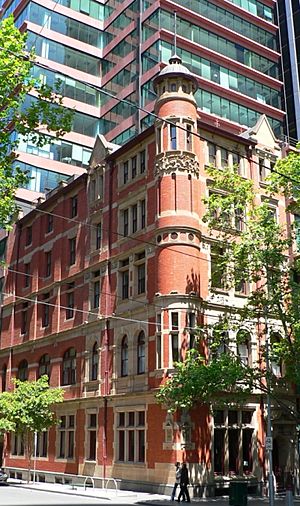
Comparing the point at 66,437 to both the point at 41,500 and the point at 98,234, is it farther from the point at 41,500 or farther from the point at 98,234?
the point at 98,234

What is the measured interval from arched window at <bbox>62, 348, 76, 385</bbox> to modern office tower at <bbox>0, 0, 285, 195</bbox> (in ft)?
71.7

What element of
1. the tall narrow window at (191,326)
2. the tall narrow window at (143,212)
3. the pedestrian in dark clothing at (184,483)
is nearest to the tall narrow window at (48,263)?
the tall narrow window at (143,212)

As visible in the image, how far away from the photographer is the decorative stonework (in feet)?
109

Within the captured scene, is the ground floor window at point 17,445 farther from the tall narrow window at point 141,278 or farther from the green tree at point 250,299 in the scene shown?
the green tree at point 250,299

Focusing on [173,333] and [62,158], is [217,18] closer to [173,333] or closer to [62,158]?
[62,158]

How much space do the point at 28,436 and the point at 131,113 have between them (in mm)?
34680

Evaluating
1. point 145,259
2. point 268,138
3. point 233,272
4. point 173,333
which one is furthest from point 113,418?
point 268,138

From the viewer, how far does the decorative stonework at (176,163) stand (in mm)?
33312

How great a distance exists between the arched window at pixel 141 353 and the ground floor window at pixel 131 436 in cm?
228

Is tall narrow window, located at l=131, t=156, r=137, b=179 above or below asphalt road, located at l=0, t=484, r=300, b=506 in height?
above

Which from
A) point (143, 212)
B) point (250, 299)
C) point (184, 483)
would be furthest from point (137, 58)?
point (184, 483)

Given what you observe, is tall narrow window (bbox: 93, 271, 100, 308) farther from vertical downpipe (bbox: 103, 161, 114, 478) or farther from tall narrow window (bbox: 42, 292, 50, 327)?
tall narrow window (bbox: 42, 292, 50, 327)

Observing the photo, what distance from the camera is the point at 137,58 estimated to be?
6072 cm

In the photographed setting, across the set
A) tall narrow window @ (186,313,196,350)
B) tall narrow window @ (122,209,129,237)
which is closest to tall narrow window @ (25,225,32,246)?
tall narrow window @ (122,209,129,237)
